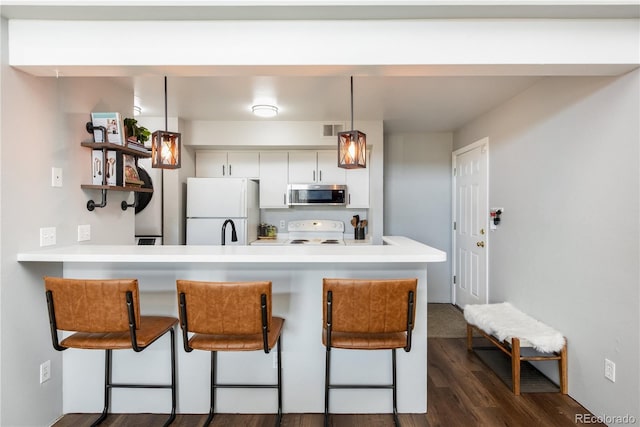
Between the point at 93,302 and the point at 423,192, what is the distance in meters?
3.96

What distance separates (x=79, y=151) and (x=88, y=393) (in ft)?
5.16

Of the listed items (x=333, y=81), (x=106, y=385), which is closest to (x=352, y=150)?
(x=333, y=81)

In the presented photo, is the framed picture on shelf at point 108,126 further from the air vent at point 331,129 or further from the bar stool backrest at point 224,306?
the air vent at point 331,129

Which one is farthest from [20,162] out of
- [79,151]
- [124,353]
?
[124,353]

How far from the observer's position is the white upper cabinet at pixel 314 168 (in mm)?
4254

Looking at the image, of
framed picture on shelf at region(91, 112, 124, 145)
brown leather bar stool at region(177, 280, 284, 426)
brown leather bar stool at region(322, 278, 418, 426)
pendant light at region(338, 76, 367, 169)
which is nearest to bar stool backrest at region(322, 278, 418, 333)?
brown leather bar stool at region(322, 278, 418, 426)

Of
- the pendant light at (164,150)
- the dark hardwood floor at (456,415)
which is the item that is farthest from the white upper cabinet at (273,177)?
the dark hardwood floor at (456,415)

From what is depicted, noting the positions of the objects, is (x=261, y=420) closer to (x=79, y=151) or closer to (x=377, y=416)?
(x=377, y=416)

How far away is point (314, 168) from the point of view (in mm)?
4266

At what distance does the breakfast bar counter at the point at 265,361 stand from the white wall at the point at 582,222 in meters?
1.08

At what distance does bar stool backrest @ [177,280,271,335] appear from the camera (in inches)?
62.8

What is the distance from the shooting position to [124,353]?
2.10 metres

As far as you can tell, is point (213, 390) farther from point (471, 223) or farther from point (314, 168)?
point (471, 223)

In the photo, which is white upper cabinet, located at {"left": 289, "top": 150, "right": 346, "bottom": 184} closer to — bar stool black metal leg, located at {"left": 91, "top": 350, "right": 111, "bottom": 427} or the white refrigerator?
the white refrigerator
